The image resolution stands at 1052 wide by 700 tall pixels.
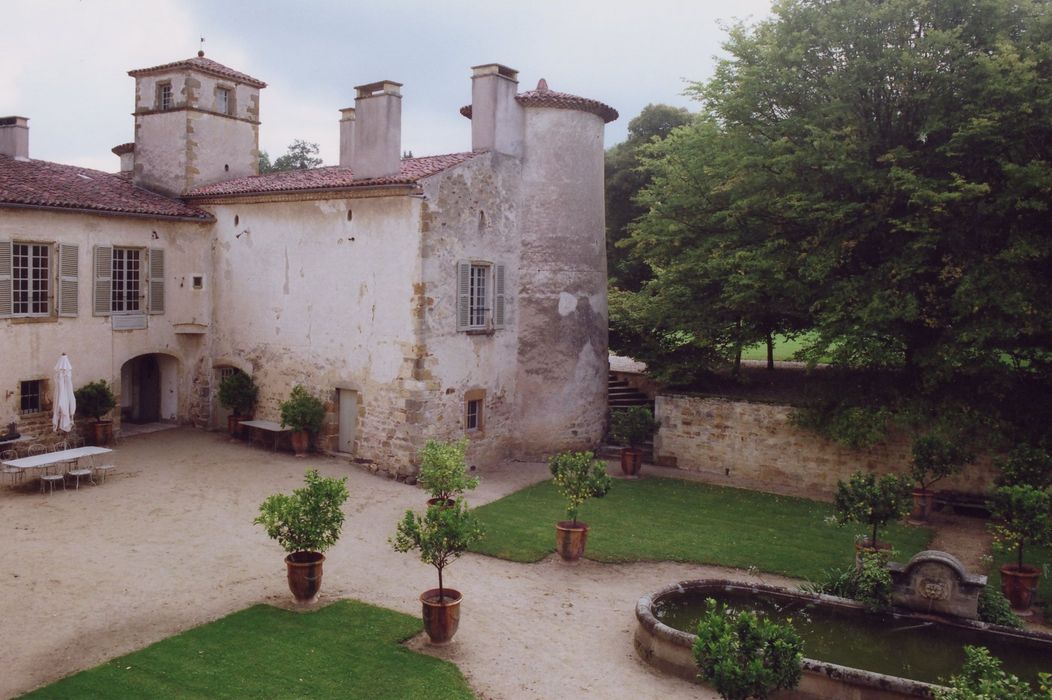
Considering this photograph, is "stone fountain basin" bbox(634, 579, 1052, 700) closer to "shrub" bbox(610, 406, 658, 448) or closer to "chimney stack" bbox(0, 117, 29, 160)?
"shrub" bbox(610, 406, 658, 448)

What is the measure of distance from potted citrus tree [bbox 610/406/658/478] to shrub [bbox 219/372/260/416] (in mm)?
9858

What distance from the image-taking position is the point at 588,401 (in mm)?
22609

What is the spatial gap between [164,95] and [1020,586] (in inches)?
973

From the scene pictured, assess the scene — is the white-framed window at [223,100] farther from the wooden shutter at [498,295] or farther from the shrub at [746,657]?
the shrub at [746,657]

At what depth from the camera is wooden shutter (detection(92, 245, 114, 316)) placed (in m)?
20.5

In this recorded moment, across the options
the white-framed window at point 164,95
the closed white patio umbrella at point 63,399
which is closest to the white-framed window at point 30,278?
the closed white patio umbrella at point 63,399

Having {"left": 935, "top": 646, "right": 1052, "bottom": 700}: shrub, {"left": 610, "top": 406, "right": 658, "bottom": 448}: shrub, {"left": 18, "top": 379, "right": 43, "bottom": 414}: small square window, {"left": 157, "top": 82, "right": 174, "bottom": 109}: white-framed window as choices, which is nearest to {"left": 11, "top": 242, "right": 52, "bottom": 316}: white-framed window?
{"left": 18, "top": 379, "right": 43, "bottom": 414}: small square window

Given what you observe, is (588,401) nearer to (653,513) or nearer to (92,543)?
(653,513)

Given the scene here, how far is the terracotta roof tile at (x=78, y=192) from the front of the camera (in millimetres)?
19109

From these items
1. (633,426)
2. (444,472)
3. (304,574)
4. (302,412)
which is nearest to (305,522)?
(304,574)

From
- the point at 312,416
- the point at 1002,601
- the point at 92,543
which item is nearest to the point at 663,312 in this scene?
the point at 312,416

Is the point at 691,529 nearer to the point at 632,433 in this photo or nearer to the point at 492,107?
the point at 632,433

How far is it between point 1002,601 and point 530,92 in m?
15.9

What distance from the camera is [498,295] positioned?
20875mm
